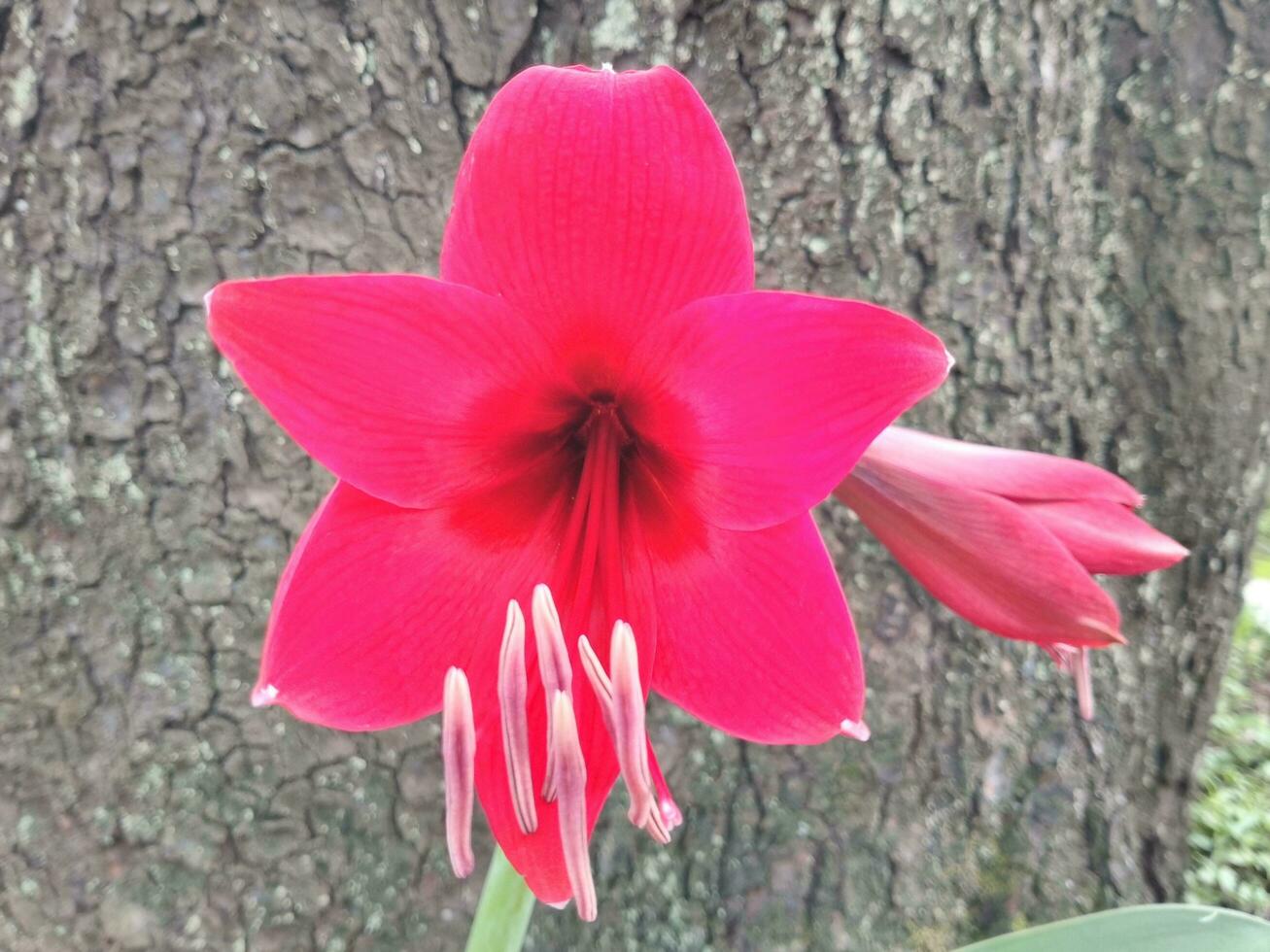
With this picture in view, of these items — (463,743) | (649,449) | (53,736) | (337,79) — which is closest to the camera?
(463,743)

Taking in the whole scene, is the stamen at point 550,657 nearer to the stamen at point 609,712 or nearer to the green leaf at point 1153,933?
the stamen at point 609,712

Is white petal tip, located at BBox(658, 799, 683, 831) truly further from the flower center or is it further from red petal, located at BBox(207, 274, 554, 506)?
red petal, located at BBox(207, 274, 554, 506)

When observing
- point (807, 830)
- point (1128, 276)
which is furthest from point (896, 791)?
point (1128, 276)

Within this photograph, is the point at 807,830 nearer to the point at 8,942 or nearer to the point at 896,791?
the point at 896,791

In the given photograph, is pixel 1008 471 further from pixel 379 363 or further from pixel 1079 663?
pixel 379 363

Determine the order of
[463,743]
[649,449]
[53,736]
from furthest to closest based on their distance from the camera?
[53,736] < [649,449] < [463,743]

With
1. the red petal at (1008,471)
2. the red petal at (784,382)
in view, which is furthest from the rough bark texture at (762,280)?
the red petal at (784,382)

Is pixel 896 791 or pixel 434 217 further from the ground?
pixel 434 217

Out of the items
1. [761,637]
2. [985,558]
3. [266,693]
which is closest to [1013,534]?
[985,558]
